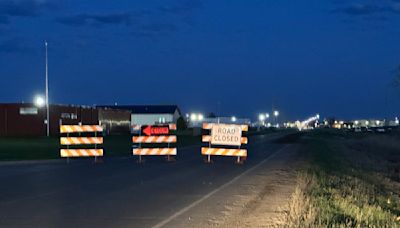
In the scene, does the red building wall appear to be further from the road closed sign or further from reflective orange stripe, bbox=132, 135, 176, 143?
the road closed sign

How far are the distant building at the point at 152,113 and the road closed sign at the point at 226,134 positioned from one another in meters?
108

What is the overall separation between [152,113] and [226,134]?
11675 centimetres

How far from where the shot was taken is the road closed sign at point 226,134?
2706cm

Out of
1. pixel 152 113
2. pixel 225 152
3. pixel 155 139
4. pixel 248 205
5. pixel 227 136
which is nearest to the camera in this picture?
pixel 248 205

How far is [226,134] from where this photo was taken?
27281 millimetres

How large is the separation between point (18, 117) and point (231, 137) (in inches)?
1657

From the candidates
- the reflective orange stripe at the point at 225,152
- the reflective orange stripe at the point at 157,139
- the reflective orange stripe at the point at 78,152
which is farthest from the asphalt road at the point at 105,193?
the reflective orange stripe at the point at 157,139

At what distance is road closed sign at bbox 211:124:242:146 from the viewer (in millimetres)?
27064

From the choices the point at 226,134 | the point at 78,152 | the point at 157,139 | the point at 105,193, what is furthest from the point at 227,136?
the point at 105,193

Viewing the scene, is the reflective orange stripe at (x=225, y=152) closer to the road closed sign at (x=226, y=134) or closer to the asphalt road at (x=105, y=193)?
the road closed sign at (x=226, y=134)

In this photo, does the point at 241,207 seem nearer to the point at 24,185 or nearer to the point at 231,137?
the point at 24,185

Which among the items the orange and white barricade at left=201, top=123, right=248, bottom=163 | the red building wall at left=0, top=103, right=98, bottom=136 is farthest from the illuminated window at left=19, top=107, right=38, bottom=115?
the orange and white barricade at left=201, top=123, right=248, bottom=163

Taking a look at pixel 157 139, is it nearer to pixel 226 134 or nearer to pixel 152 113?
pixel 226 134

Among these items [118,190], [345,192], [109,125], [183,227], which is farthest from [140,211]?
[109,125]
